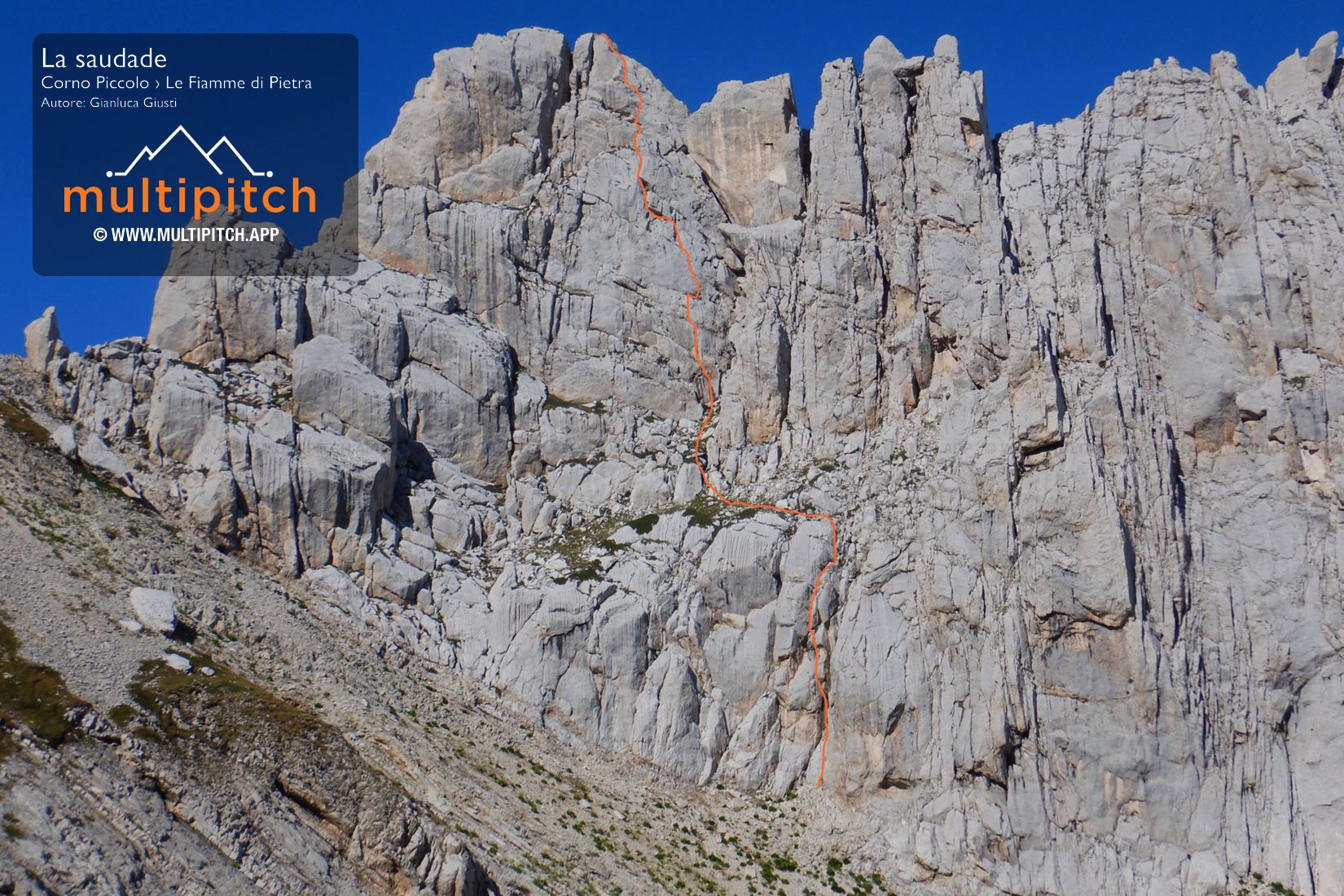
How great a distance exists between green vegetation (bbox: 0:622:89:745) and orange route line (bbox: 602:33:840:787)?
115ft

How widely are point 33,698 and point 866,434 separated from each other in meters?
44.9

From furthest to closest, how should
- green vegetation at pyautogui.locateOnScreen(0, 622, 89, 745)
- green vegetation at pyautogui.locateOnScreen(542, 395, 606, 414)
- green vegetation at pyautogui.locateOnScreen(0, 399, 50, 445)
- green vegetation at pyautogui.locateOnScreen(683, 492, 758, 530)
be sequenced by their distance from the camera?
green vegetation at pyautogui.locateOnScreen(542, 395, 606, 414), green vegetation at pyautogui.locateOnScreen(683, 492, 758, 530), green vegetation at pyautogui.locateOnScreen(0, 399, 50, 445), green vegetation at pyautogui.locateOnScreen(0, 622, 89, 745)

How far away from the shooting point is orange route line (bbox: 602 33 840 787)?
62.6 meters

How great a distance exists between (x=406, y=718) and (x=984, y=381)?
36990 mm

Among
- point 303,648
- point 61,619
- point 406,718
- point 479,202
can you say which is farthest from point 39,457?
point 479,202

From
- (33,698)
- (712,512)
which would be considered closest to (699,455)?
(712,512)

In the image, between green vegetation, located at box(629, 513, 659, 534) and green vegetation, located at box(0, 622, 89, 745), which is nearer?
green vegetation, located at box(0, 622, 89, 745)

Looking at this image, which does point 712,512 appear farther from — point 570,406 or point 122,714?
point 122,714

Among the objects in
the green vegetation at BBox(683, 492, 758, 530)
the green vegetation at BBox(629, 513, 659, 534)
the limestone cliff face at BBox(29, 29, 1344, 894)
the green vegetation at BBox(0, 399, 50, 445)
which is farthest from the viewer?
the green vegetation at BBox(629, 513, 659, 534)

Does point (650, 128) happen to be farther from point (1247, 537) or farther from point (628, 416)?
point (1247, 537)

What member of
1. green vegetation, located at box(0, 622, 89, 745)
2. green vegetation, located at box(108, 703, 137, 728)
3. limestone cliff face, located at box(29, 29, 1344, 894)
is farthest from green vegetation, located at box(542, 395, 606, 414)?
green vegetation, located at box(0, 622, 89, 745)

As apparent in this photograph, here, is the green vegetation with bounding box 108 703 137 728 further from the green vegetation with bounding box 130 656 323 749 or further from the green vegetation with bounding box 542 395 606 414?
the green vegetation with bounding box 542 395 606 414

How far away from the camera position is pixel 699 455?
71.7 metres

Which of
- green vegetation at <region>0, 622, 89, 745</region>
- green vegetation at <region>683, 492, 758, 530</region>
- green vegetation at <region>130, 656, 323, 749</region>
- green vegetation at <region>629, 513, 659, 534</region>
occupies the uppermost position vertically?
green vegetation at <region>683, 492, 758, 530</region>
